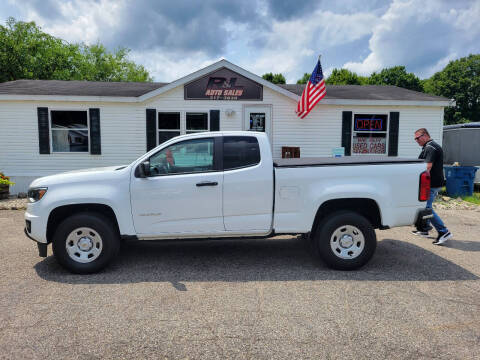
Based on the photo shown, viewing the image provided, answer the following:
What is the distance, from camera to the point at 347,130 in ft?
40.1

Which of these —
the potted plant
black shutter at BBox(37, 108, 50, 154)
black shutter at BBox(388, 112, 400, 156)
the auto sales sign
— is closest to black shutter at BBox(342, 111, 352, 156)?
black shutter at BBox(388, 112, 400, 156)

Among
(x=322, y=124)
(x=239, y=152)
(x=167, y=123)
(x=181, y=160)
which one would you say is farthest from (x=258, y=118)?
(x=181, y=160)

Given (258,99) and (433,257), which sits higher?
(258,99)

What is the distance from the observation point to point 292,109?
39.6ft

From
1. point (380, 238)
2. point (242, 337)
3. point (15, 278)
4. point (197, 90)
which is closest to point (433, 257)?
point (380, 238)

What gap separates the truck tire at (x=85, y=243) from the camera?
4434 mm

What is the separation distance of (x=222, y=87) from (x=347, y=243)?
8.31m

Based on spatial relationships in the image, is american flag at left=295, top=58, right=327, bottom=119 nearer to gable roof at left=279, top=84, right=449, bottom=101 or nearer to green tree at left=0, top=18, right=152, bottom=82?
gable roof at left=279, top=84, right=449, bottom=101

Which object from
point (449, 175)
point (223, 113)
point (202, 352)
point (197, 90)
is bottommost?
point (202, 352)

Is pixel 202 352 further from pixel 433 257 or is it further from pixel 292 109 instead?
pixel 292 109

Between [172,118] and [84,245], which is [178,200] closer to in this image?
[84,245]

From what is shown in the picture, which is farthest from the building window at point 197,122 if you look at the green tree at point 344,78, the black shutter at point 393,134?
the green tree at point 344,78

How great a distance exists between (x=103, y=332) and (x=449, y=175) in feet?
37.6

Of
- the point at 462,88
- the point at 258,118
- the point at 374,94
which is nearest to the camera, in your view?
the point at 258,118
